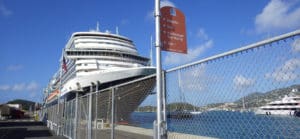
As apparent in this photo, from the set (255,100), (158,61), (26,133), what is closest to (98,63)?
(26,133)

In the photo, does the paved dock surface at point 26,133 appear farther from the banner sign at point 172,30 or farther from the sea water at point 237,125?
the banner sign at point 172,30

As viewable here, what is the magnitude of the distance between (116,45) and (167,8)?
3593 centimetres

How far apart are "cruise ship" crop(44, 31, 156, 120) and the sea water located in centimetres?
2002

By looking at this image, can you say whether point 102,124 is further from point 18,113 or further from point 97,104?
point 18,113

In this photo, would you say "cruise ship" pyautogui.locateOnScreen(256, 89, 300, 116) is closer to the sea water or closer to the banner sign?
the sea water

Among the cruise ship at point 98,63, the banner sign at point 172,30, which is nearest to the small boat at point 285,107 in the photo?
the banner sign at point 172,30

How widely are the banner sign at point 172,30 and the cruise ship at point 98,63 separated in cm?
2010

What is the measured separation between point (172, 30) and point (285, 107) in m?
1.66

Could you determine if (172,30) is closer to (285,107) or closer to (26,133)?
(285,107)

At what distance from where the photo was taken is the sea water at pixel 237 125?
2.56m

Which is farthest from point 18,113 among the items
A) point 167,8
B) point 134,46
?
point 167,8

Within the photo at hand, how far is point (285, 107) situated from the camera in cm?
246

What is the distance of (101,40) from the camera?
39250 mm

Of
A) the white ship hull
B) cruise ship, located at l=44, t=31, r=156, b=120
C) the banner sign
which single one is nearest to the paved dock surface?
cruise ship, located at l=44, t=31, r=156, b=120
